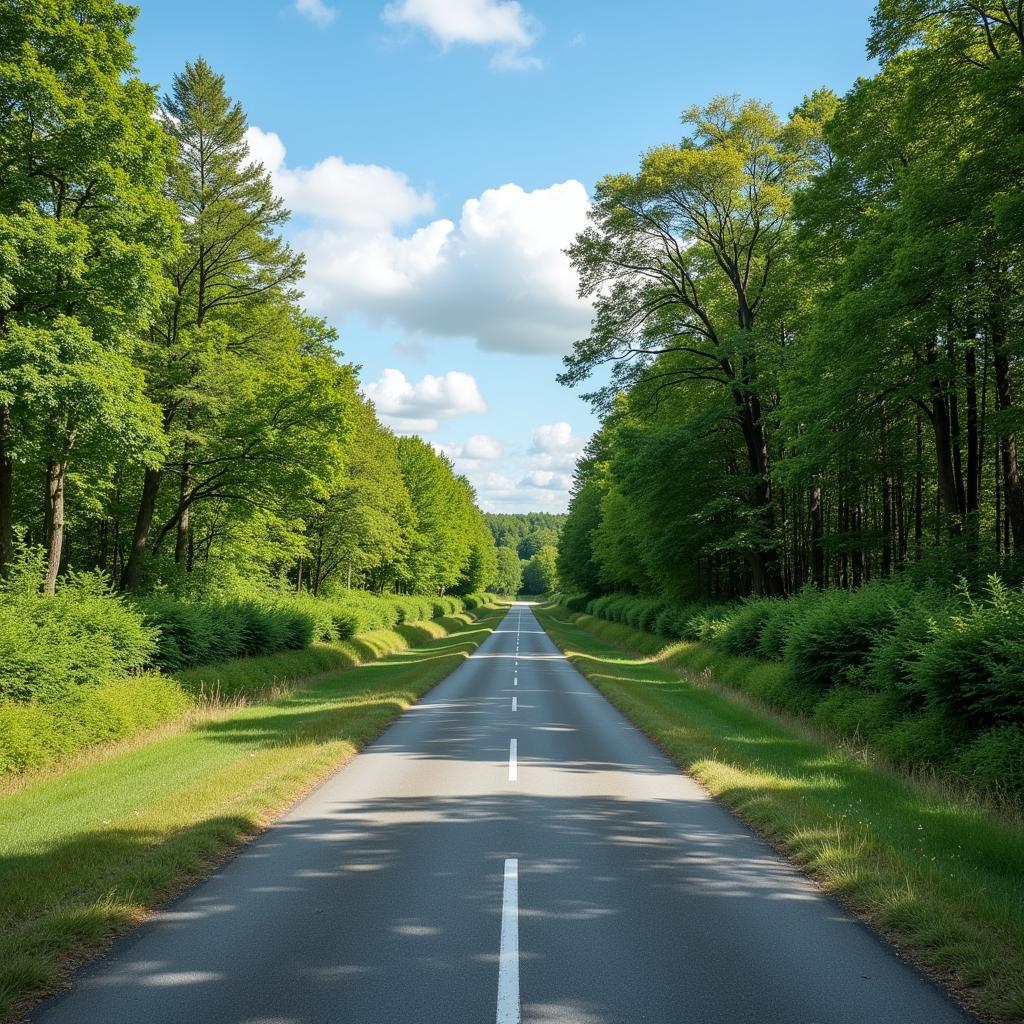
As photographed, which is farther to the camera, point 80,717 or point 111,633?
point 111,633

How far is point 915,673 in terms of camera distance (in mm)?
10391

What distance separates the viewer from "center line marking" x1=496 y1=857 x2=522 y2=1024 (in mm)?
4059

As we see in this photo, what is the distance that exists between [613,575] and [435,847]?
48241 millimetres

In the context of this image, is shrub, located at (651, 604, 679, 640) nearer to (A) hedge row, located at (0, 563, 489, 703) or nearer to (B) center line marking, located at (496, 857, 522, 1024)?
(A) hedge row, located at (0, 563, 489, 703)

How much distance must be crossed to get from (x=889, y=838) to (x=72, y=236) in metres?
18.7

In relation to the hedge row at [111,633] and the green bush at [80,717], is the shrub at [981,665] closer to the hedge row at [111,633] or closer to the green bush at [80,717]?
the green bush at [80,717]

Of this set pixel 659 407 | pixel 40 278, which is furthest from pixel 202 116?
pixel 659 407

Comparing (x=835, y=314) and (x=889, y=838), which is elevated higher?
(x=835, y=314)

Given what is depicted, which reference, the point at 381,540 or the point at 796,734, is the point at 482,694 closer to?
the point at 796,734

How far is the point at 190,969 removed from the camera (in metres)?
4.57

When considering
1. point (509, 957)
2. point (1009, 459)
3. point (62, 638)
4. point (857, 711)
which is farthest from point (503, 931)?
point (1009, 459)

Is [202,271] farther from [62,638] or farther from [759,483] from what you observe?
[759,483]

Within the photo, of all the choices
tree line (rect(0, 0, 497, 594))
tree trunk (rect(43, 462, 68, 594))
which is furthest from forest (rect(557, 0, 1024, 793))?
tree trunk (rect(43, 462, 68, 594))

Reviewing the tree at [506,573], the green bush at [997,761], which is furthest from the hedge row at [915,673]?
A: the tree at [506,573]
